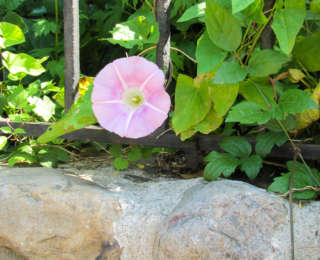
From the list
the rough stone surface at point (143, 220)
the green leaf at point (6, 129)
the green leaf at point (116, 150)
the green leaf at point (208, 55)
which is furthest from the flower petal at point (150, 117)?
the green leaf at point (6, 129)

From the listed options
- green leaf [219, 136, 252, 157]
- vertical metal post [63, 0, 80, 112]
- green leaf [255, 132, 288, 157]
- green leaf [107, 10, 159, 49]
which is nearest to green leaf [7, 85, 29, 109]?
vertical metal post [63, 0, 80, 112]

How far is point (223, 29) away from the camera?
104 centimetres

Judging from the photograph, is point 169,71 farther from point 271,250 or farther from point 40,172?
point 271,250

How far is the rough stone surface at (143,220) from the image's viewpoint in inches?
37.9

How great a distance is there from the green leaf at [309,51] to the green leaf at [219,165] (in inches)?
13.5

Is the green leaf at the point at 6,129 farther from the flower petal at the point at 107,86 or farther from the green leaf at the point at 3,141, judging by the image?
the flower petal at the point at 107,86

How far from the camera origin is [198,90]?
1149 mm

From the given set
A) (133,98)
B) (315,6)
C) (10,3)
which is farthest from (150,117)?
(10,3)

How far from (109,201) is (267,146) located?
49 cm

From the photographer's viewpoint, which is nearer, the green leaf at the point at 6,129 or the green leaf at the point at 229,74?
the green leaf at the point at 229,74

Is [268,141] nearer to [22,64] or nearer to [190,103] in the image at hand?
[190,103]

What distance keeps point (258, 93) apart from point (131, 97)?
352 millimetres

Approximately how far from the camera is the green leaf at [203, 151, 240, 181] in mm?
1148

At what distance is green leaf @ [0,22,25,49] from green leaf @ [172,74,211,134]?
76 centimetres
